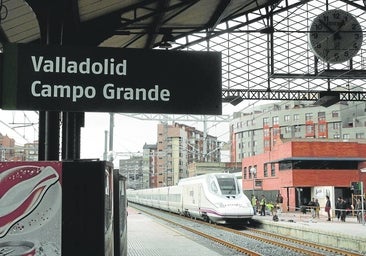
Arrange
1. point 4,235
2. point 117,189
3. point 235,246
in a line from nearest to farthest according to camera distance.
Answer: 1. point 4,235
2. point 117,189
3. point 235,246

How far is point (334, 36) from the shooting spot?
67.6 ft

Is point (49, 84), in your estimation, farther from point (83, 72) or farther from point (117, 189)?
point (117, 189)

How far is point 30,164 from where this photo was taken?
13.9 ft

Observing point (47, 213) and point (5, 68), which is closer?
point (47, 213)

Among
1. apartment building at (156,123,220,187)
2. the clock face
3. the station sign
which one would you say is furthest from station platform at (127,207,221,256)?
apartment building at (156,123,220,187)

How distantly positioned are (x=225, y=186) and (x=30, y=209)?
22.0 metres

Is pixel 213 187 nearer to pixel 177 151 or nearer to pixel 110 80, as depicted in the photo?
pixel 110 80

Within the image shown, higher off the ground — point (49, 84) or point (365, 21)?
point (365, 21)

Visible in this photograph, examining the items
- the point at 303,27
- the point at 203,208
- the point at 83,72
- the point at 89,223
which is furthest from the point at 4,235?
the point at 303,27

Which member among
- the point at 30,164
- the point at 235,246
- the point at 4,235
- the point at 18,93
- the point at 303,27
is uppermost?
the point at 303,27

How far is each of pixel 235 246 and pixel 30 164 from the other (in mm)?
12577

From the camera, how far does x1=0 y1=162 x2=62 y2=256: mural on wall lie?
404cm

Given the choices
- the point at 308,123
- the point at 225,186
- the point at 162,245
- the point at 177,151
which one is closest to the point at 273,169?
the point at 177,151

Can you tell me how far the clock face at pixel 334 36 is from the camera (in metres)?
Answer: 20.7
